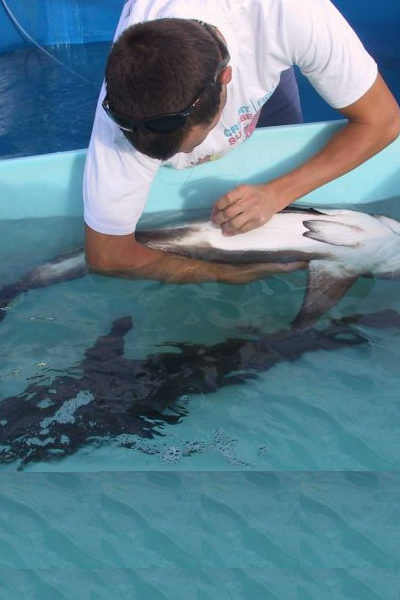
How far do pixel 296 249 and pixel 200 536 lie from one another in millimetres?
1007

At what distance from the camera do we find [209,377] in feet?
6.40

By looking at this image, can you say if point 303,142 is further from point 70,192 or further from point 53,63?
point 53,63

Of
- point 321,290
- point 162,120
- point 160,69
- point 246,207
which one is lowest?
point 321,290

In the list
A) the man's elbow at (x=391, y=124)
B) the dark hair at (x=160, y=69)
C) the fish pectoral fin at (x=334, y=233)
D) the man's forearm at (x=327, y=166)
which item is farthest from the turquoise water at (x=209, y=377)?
the dark hair at (x=160, y=69)

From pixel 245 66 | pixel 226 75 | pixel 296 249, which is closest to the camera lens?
pixel 226 75

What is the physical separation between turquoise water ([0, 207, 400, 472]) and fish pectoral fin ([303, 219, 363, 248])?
0.14 meters

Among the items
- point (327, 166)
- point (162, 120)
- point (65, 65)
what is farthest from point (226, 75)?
point (65, 65)

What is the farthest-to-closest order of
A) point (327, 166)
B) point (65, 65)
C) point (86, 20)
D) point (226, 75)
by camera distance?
point (86, 20) < point (65, 65) < point (327, 166) < point (226, 75)

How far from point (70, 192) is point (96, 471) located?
113cm

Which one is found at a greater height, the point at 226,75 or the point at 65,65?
the point at 226,75

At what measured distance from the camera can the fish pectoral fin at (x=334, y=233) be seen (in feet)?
7.62

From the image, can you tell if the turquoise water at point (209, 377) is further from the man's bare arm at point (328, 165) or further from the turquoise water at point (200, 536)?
the man's bare arm at point (328, 165)

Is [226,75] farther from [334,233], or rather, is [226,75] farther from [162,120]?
[334,233]

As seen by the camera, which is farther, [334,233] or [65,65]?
[65,65]
